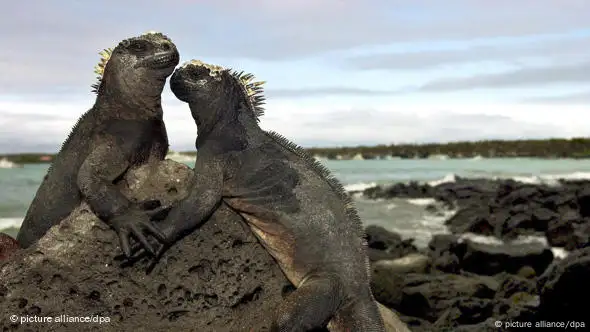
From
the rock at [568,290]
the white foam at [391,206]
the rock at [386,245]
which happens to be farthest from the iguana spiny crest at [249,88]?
the white foam at [391,206]

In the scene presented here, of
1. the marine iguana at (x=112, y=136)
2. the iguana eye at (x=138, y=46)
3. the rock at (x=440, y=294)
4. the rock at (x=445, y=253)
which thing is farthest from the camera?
the rock at (x=445, y=253)

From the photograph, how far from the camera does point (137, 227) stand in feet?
12.6

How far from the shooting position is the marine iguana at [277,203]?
155 inches

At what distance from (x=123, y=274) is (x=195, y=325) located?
521 millimetres

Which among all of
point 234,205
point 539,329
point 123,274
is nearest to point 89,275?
point 123,274

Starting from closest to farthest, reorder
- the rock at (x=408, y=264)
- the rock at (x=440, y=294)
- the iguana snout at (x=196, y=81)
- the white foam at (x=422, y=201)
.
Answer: the iguana snout at (x=196, y=81), the rock at (x=440, y=294), the rock at (x=408, y=264), the white foam at (x=422, y=201)

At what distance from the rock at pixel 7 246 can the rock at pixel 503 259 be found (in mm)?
9176

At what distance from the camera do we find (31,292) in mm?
4027

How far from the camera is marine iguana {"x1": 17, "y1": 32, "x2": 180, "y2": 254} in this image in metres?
4.20

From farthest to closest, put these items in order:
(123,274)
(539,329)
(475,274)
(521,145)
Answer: (521,145), (475,274), (539,329), (123,274)

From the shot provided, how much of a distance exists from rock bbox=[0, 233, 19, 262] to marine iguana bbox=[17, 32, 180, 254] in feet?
0.31

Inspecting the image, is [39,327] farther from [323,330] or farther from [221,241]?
[323,330]

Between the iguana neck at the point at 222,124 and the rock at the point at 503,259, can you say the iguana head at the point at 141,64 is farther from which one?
the rock at the point at 503,259

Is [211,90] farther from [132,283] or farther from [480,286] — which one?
[480,286]
